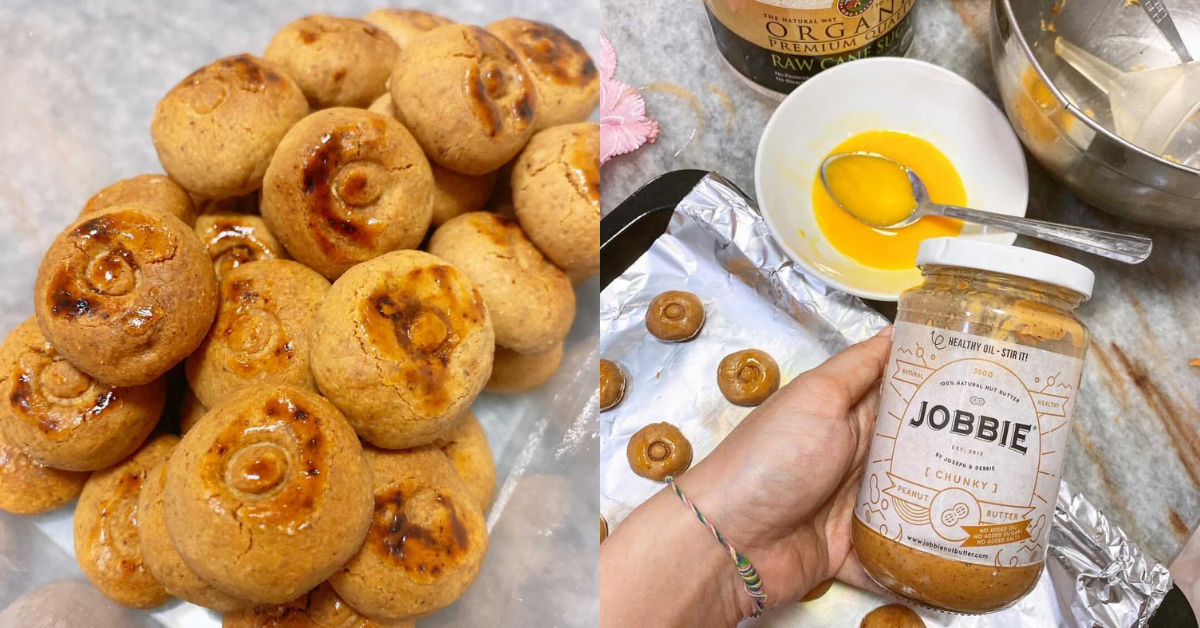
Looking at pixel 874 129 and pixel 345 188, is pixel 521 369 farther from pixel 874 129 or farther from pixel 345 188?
pixel 874 129

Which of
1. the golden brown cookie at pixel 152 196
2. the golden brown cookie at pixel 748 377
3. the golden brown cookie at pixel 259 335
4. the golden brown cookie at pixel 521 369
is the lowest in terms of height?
the golden brown cookie at pixel 748 377

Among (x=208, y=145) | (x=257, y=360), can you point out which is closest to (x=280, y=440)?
(x=257, y=360)

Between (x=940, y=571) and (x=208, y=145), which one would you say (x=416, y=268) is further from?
(x=940, y=571)

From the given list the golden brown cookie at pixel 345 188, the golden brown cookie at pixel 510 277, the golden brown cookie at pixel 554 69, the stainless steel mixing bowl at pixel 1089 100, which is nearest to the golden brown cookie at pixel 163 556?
the golden brown cookie at pixel 345 188

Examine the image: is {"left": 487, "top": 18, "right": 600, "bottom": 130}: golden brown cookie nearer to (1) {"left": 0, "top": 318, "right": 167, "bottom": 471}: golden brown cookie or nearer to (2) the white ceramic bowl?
(2) the white ceramic bowl

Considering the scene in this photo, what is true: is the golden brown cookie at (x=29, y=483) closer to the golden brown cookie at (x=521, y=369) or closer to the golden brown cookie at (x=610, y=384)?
the golden brown cookie at (x=521, y=369)

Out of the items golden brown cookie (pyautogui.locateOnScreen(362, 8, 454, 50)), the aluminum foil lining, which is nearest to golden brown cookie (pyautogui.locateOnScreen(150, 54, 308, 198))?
golden brown cookie (pyautogui.locateOnScreen(362, 8, 454, 50))

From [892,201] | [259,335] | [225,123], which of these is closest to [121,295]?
[259,335]
